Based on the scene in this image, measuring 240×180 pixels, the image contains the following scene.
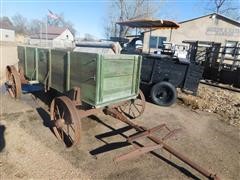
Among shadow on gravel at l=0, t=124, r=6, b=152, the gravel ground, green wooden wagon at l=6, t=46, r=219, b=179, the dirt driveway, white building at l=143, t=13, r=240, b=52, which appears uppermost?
white building at l=143, t=13, r=240, b=52

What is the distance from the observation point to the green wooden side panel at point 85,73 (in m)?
3.48

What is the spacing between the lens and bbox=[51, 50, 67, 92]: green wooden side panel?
407 centimetres

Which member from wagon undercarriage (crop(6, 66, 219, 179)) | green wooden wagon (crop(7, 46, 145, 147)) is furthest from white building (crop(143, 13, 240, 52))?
wagon undercarriage (crop(6, 66, 219, 179))

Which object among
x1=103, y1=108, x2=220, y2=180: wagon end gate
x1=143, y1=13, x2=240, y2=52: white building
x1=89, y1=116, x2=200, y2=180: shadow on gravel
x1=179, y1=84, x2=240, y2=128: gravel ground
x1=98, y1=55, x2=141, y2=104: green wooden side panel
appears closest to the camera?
x1=103, y1=108, x2=220, y2=180: wagon end gate

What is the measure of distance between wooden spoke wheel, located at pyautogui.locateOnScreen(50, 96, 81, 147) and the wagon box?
1.07 feet

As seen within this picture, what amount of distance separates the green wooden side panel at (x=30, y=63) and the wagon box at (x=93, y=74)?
421 mm

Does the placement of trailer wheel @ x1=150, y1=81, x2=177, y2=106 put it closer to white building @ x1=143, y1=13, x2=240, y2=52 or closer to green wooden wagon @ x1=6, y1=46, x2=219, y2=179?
green wooden wagon @ x1=6, y1=46, x2=219, y2=179

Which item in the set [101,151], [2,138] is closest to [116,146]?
[101,151]

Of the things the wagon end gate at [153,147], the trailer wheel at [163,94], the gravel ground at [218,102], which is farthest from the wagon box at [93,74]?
the gravel ground at [218,102]

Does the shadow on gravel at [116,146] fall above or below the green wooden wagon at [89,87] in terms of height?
below

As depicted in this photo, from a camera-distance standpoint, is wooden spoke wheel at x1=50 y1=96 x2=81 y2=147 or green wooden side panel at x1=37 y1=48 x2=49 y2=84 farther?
green wooden side panel at x1=37 y1=48 x2=49 y2=84

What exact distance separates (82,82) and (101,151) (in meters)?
1.30

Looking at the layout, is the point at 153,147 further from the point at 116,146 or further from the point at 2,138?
the point at 2,138

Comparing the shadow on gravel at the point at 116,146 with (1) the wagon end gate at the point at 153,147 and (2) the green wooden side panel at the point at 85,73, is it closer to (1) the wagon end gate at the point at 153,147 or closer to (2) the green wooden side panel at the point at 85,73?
(1) the wagon end gate at the point at 153,147
